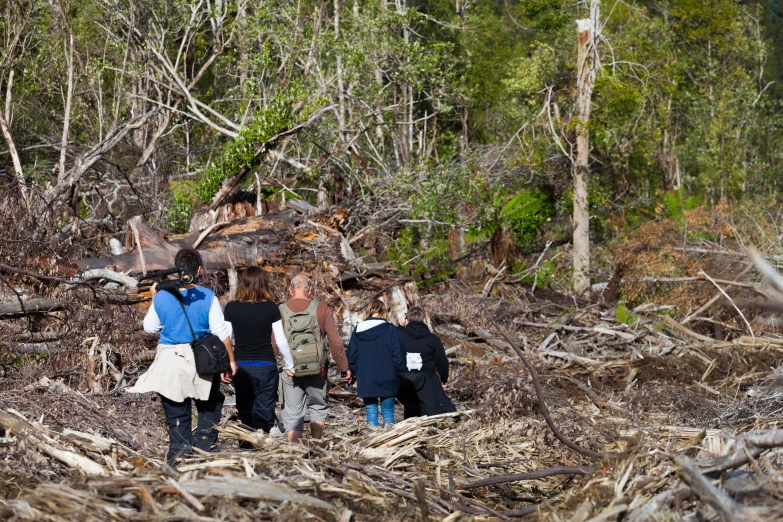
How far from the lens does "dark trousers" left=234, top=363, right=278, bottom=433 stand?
7340 millimetres

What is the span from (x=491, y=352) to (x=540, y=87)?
11.6 metres

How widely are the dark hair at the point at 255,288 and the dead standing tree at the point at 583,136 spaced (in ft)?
40.9

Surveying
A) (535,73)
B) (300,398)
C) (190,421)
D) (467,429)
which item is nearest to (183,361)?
(190,421)

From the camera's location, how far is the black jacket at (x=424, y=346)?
833 centimetres

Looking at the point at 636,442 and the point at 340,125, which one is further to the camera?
the point at 340,125

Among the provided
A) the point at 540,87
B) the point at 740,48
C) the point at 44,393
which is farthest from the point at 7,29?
the point at 740,48

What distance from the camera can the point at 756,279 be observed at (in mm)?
13891

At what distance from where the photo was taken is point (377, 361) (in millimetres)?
8047

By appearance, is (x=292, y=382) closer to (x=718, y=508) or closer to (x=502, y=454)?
(x=502, y=454)

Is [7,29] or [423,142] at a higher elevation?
[7,29]

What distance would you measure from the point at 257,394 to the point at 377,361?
3.85ft

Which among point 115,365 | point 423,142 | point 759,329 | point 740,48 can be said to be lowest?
point 759,329

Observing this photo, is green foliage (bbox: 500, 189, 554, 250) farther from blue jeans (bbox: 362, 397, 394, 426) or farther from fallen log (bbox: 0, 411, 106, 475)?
fallen log (bbox: 0, 411, 106, 475)

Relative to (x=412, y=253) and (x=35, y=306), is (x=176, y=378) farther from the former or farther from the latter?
(x=412, y=253)
